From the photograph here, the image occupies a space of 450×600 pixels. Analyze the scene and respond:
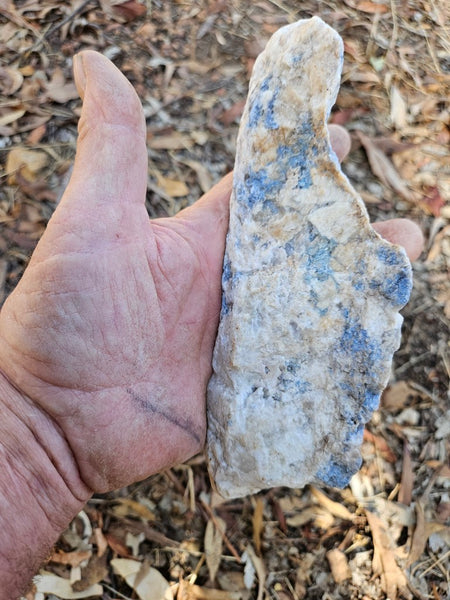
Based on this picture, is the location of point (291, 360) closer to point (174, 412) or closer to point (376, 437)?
point (174, 412)

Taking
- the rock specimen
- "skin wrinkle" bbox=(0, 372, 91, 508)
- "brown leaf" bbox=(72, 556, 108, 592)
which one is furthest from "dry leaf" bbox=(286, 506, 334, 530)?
"skin wrinkle" bbox=(0, 372, 91, 508)

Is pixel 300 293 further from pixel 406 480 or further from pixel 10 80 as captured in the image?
pixel 10 80

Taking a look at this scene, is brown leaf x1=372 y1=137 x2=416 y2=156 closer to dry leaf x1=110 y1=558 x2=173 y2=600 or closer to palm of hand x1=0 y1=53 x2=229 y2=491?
palm of hand x1=0 y1=53 x2=229 y2=491

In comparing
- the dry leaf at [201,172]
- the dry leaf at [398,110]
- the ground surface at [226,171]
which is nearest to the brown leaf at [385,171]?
the ground surface at [226,171]

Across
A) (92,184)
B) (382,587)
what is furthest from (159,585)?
(92,184)

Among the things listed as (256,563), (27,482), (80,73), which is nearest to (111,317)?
(27,482)
